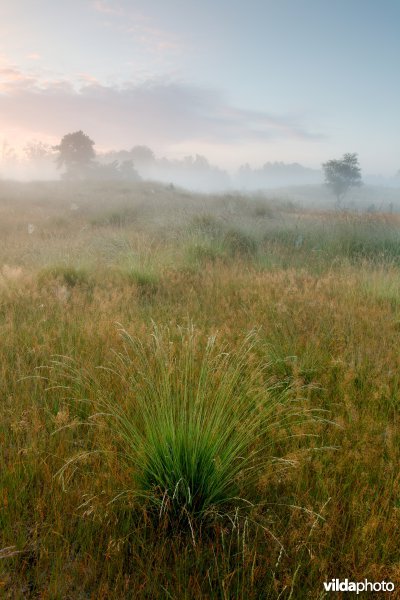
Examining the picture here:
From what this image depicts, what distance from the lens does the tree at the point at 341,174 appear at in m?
54.6

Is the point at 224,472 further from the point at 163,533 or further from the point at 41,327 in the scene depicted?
the point at 41,327

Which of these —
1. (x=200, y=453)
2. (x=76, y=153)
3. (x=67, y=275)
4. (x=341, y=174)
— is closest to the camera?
(x=200, y=453)

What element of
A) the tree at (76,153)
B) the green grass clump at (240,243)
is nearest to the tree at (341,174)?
the tree at (76,153)

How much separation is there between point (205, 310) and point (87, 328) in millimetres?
1352

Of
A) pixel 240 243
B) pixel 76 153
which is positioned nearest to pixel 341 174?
pixel 76 153

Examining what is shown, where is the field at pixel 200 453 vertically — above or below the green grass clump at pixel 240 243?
below

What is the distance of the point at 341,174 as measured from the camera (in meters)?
55.8

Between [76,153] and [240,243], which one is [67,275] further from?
[76,153]

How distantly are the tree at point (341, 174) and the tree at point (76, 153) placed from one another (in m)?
31.0

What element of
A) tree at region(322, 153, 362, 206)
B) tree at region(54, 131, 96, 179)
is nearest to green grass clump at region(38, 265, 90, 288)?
tree at region(54, 131, 96, 179)

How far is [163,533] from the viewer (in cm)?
167

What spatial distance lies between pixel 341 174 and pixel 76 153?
33504mm

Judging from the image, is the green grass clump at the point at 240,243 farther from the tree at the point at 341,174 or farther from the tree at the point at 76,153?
the tree at the point at 341,174

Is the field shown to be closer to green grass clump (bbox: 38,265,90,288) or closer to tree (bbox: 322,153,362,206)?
green grass clump (bbox: 38,265,90,288)
